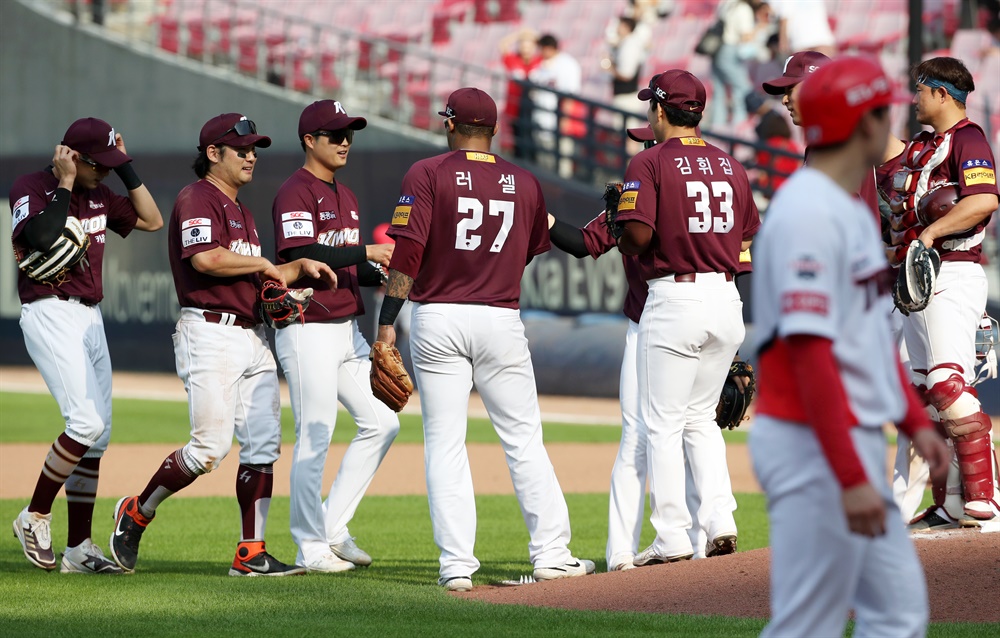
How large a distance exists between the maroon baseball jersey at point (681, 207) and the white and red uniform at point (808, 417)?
2878mm

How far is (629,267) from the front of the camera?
21.1 feet

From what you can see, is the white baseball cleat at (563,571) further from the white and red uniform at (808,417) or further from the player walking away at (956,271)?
the white and red uniform at (808,417)

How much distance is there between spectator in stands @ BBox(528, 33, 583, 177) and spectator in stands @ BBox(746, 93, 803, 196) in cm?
243

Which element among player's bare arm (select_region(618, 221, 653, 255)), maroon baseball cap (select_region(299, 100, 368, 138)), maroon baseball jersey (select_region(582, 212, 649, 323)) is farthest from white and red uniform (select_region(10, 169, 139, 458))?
player's bare arm (select_region(618, 221, 653, 255))

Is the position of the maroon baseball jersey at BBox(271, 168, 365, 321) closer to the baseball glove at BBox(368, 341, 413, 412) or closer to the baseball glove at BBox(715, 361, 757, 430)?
the baseball glove at BBox(368, 341, 413, 412)

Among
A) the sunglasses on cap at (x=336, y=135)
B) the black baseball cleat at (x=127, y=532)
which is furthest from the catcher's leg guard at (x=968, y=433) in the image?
the black baseball cleat at (x=127, y=532)

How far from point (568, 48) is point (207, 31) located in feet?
18.2

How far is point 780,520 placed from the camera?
9.56ft

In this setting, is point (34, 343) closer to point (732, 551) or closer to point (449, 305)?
point (449, 305)

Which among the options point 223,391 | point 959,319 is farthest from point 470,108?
point 959,319

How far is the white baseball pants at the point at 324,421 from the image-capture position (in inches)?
251

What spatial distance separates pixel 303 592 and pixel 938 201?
10.8ft

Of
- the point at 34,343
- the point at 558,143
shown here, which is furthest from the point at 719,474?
the point at 558,143

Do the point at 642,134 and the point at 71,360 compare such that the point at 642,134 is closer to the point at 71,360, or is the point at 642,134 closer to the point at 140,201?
the point at 140,201
